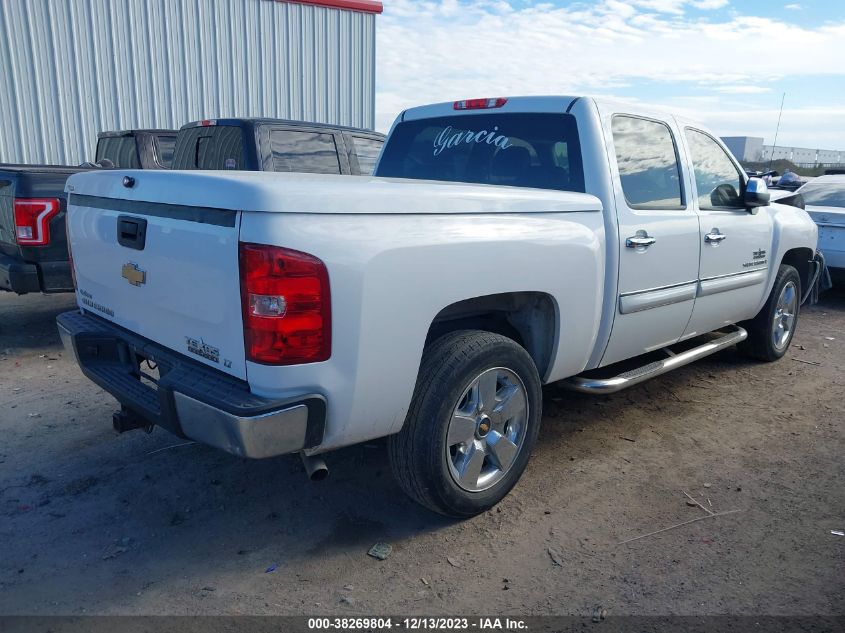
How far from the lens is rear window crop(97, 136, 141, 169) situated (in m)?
7.44

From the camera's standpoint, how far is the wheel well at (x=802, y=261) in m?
5.68

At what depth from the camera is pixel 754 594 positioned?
2.66 m

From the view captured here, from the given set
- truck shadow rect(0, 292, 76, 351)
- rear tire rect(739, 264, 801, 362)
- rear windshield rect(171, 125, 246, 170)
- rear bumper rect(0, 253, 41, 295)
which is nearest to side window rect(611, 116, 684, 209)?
rear tire rect(739, 264, 801, 362)

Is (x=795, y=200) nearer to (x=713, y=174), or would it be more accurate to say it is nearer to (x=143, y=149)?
(x=713, y=174)

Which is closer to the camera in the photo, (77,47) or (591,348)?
(591,348)

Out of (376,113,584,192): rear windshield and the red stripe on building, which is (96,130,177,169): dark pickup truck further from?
the red stripe on building

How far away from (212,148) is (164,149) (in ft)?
5.49

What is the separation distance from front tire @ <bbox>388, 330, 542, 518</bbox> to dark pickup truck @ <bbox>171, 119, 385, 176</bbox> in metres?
3.60

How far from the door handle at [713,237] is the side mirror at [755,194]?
453mm

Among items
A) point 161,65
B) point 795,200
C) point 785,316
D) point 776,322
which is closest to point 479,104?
point 776,322

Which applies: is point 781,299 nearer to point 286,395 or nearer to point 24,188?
point 286,395

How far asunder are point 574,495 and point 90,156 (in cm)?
1106

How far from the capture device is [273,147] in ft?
19.6

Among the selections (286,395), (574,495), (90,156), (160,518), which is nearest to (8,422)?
(160,518)
